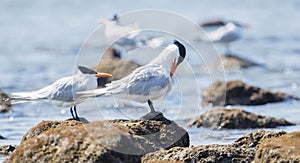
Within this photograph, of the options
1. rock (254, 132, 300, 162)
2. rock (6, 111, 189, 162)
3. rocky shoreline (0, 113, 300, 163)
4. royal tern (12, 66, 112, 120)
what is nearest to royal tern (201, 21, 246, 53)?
royal tern (12, 66, 112, 120)

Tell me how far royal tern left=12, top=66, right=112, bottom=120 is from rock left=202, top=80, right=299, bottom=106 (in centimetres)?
410

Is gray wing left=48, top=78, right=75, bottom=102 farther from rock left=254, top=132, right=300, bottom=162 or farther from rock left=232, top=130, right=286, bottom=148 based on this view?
rock left=254, top=132, right=300, bottom=162

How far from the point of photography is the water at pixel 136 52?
32.8ft

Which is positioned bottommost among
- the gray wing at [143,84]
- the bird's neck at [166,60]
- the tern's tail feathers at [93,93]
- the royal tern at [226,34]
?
the tern's tail feathers at [93,93]

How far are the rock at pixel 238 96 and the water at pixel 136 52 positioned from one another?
0.64ft

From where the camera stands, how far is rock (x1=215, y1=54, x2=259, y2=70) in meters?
16.3

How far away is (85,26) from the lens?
78.3 feet

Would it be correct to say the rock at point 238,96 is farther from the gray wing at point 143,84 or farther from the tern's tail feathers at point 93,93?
the tern's tail feathers at point 93,93

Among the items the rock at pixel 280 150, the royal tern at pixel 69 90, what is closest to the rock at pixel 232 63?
the royal tern at pixel 69 90

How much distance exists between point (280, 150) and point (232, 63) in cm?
1074

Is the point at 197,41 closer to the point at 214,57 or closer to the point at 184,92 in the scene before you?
the point at 214,57

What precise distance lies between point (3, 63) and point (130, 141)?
1213 cm

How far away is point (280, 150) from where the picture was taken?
5.94 metres

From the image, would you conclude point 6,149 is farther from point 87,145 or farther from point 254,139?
point 254,139
